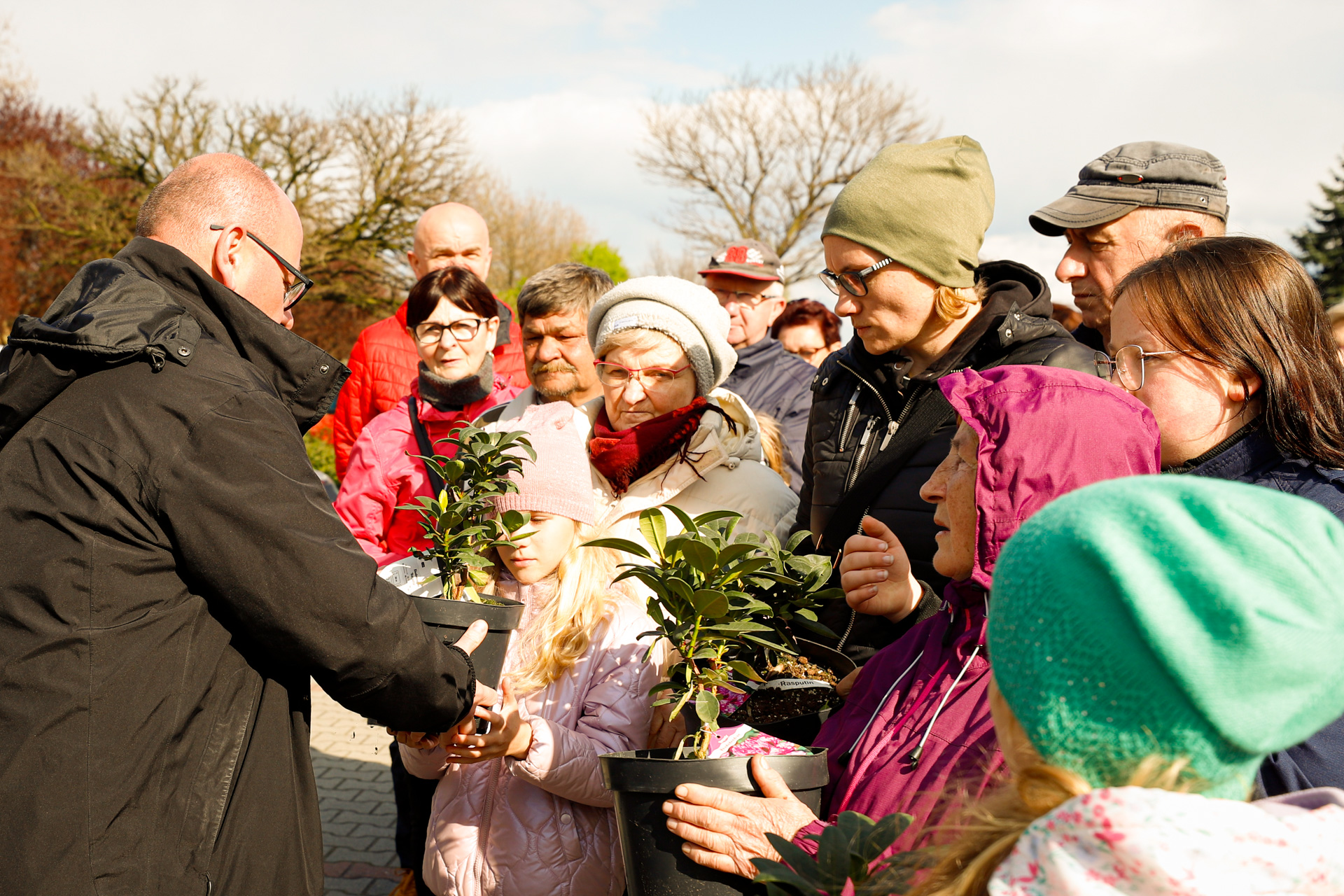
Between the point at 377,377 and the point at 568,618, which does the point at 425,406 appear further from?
the point at 568,618

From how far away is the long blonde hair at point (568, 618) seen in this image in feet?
7.96

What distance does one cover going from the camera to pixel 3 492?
5.63 feet

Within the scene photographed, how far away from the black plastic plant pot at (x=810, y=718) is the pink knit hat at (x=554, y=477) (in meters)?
0.85

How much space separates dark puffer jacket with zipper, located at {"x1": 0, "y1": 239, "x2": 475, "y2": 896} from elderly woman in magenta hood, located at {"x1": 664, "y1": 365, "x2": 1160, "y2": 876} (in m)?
0.78

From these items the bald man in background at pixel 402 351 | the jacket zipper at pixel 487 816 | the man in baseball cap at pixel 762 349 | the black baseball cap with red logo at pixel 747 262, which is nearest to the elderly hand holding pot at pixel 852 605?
the jacket zipper at pixel 487 816

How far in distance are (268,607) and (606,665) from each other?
923 millimetres

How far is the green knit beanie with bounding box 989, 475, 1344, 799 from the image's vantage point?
0.84 m

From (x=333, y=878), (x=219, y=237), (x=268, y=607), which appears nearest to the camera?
(x=268, y=607)

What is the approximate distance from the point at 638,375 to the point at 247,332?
49.9 inches

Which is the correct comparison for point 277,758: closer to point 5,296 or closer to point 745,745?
point 745,745

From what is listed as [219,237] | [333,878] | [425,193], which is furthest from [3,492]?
[425,193]

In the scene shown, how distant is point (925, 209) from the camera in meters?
2.53

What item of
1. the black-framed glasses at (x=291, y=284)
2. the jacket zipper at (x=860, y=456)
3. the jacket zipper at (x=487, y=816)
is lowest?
the jacket zipper at (x=487, y=816)

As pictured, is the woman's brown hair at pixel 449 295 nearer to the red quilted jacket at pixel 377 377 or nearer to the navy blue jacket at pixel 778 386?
the red quilted jacket at pixel 377 377
